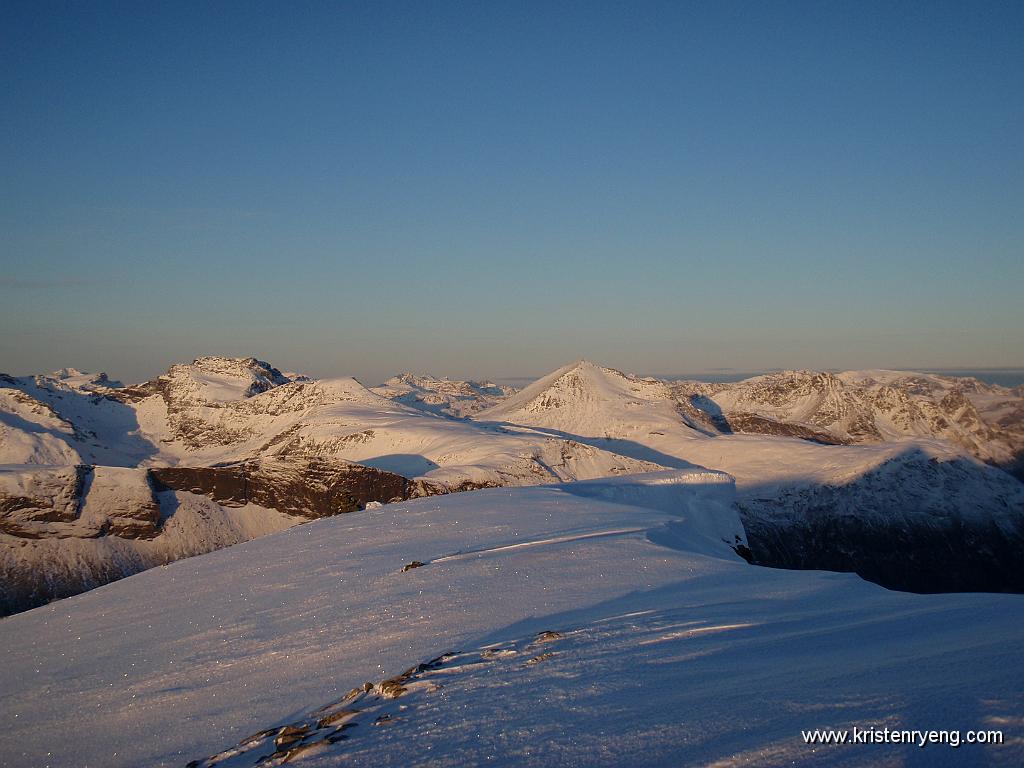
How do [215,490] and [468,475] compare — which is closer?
[468,475]

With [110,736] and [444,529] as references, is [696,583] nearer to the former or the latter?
[444,529]

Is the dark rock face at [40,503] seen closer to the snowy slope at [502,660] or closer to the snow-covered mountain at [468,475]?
the snow-covered mountain at [468,475]

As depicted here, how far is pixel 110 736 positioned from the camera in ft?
32.1

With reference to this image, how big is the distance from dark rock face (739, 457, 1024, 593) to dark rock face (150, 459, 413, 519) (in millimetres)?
74114

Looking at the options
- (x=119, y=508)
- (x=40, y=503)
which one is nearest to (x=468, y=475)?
(x=119, y=508)

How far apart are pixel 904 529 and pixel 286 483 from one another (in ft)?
445

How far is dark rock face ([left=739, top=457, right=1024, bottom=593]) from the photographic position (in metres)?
145

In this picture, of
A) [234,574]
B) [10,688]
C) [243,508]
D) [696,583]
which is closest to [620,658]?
[696,583]

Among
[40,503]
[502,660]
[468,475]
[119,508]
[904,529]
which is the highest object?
[502,660]

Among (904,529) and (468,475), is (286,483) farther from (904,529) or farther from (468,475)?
(904,529)

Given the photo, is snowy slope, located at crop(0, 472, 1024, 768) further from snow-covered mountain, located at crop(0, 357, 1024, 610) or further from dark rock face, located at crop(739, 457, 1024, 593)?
dark rock face, located at crop(739, 457, 1024, 593)

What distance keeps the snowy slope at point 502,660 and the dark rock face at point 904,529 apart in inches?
5263

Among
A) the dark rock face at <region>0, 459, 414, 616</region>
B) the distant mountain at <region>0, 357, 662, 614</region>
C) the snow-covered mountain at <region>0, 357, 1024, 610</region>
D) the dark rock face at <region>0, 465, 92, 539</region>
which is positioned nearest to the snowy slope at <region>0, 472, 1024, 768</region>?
the distant mountain at <region>0, 357, 662, 614</region>

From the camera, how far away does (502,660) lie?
368 inches
